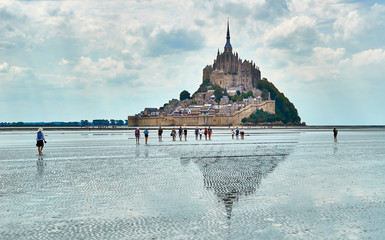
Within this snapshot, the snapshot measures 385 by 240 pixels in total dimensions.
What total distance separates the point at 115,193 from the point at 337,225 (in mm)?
4931

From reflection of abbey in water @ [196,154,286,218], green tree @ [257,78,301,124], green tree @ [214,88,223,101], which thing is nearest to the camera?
reflection of abbey in water @ [196,154,286,218]

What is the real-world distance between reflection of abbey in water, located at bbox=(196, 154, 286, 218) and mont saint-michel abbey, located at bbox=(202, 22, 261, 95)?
143744 mm

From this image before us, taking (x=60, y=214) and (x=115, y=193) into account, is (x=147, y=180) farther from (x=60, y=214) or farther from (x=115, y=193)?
(x=60, y=214)

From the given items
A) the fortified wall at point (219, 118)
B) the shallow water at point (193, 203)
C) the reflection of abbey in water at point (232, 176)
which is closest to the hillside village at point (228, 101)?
the fortified wall at point (219, 118)

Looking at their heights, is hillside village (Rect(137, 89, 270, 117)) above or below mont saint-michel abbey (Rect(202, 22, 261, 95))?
below

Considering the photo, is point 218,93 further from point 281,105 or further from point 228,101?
point 281,105

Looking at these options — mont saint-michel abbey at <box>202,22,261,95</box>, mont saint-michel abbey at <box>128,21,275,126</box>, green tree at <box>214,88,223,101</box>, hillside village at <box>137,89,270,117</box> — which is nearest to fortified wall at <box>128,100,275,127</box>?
mont saint-michel abbey at <box>128,21,275,126</box>

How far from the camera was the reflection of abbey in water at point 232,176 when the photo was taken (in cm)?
960

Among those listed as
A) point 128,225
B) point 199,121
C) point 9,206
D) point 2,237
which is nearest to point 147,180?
point 9,206

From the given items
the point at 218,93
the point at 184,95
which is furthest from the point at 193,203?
the point at 184,95

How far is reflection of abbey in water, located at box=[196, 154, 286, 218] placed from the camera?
9602 millimetres

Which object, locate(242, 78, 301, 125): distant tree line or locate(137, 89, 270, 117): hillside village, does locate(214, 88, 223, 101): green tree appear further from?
locate(242, 78, 301, 125): distant tree line

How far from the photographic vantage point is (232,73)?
162250mm

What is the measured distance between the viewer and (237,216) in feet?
24.5
